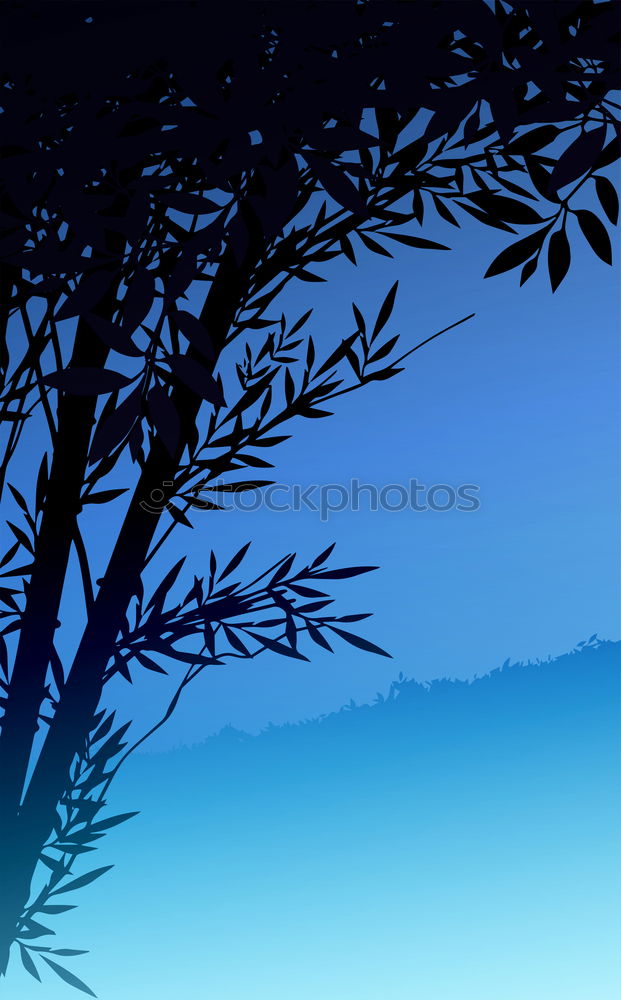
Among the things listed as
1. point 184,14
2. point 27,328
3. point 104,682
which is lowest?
point 104,682

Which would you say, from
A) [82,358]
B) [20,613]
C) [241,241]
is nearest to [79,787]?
[20,613]

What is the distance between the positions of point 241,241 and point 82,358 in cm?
53

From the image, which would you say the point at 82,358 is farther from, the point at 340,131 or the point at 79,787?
the point at 79,787

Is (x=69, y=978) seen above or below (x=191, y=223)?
below

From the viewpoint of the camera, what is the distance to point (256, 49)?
1787mm

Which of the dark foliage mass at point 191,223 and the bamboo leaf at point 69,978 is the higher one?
the dark foliage mass at point 191,223

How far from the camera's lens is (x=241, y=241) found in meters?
1.81

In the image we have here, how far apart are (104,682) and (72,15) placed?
1.63 metres

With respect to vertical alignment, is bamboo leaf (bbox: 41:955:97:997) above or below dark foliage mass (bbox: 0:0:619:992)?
below

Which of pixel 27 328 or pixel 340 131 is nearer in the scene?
pixel 340 131

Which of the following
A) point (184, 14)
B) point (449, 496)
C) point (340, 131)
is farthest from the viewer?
point (449, 496)

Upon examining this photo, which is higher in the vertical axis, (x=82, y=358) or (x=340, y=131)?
(x=340, y=131)

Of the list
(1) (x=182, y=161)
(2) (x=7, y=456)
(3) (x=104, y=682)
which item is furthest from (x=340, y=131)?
(3) (x=104, y=682)

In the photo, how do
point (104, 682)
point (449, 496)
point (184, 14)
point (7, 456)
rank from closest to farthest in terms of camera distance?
point (184, 14) → point (104, 682) → point (7, 456) → point (449, 496)
